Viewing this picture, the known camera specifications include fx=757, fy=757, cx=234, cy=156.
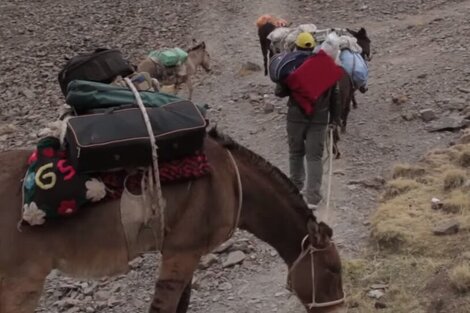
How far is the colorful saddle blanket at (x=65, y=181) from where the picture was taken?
423 centimetres

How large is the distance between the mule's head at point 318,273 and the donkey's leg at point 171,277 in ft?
2.16

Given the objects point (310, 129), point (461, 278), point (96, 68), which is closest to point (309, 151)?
point (310, 129)

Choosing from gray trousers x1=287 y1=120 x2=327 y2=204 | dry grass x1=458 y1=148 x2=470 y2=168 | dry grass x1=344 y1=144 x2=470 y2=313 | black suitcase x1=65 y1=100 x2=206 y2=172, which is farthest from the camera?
dry grass x1=458 y1=148 x2=470 y2=168

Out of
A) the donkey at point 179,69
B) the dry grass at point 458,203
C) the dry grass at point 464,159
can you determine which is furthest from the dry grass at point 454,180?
the donkey at point 179,69

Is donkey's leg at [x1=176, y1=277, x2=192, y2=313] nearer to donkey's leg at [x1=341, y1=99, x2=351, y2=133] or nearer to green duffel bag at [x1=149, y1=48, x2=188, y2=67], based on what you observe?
donkey's leg at [x1=341, y1=99, x2=351, y2=133]

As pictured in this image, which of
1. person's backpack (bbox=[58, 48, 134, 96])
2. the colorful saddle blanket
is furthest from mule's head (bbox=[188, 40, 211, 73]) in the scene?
the colorful saddle blanket

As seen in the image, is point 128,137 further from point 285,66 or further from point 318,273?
point 285,66

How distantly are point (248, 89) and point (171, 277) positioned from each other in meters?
9.25

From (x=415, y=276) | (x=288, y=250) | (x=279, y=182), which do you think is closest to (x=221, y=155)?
(x=279, y=182)

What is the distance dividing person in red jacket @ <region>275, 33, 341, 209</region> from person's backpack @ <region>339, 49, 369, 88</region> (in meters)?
1.62

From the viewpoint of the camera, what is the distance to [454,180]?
7.96 metres

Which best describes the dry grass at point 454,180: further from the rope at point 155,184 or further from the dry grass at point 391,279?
the rope at point 155,184

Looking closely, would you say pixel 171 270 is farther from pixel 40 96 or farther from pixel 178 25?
pixel 178 25

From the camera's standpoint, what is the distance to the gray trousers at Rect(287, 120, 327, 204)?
752cm
